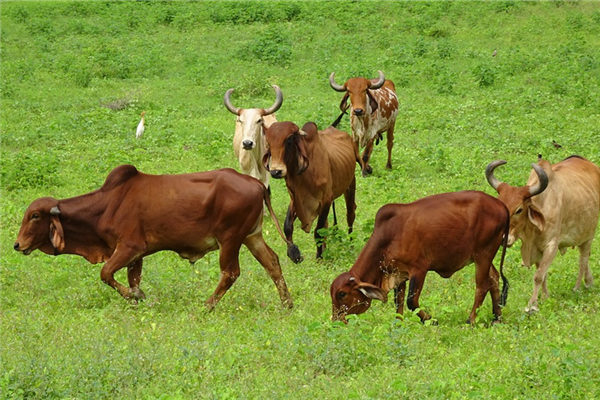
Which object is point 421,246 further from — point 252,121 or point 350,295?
point 252,121

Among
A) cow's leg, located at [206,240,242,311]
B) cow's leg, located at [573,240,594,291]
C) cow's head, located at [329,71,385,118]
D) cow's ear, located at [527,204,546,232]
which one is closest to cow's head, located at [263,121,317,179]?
cow's leg, located at [206,240,242,311]

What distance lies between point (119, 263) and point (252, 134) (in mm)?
3658

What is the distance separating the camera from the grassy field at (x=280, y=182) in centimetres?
708

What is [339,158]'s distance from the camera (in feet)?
37.8

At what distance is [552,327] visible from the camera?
8.13 m

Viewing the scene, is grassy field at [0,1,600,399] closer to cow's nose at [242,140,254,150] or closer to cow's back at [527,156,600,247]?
cow's back at [527,156,600,247]

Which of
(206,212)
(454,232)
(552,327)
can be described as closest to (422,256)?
(454,232)

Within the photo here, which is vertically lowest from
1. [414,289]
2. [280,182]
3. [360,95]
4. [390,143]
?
[280,182]

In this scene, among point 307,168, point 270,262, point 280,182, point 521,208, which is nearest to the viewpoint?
point 521,208

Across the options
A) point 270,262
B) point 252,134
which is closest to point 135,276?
point 270,262

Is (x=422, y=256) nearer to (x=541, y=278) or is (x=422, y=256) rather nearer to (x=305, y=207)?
(x=541, y=278)

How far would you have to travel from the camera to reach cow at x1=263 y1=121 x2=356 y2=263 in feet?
34.2

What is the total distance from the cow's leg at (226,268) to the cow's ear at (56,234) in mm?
1583

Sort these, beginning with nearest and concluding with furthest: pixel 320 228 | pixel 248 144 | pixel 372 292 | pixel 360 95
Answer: pixel 372 292
pixel 320 228
pixel 248 144
pixel 360 95
